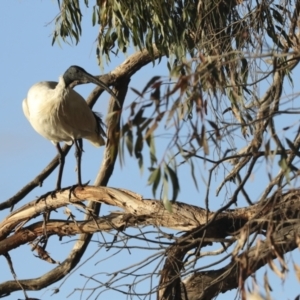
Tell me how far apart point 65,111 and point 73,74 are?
247 millimetres

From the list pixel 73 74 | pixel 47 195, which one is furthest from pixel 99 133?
pixel 47 195

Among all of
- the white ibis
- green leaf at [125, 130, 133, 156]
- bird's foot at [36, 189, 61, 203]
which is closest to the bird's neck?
the white ibis

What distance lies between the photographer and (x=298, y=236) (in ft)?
11.7

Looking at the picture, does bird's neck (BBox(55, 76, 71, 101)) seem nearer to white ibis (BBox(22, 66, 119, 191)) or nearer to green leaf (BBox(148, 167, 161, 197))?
white ibis (BBox(22, 66, 119, 191))

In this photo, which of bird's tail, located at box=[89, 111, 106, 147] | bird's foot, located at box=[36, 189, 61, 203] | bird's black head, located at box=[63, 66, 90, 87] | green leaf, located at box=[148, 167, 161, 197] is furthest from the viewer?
bird's tail, located at box=[89, 111, 106, 147]

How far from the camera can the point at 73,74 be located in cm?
650

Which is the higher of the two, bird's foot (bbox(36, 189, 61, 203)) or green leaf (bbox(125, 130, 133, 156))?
bird's foot (bbox(36, 189, 61, 203))

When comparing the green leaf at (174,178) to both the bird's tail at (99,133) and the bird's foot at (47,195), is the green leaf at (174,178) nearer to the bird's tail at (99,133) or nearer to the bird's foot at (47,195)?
the bird's foot at (47,195)

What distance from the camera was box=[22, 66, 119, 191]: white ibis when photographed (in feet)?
21.1

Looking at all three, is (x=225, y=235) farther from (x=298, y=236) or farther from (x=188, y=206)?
(x=298, y=236)

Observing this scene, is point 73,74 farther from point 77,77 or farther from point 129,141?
point 129,141

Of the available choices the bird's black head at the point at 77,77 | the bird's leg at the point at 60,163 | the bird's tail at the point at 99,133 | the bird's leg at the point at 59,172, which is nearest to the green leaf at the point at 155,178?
the bird's leg at the point at 59,172

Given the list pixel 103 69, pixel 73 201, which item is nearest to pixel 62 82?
pixel 103 69

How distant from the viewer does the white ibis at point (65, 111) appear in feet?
21.1
